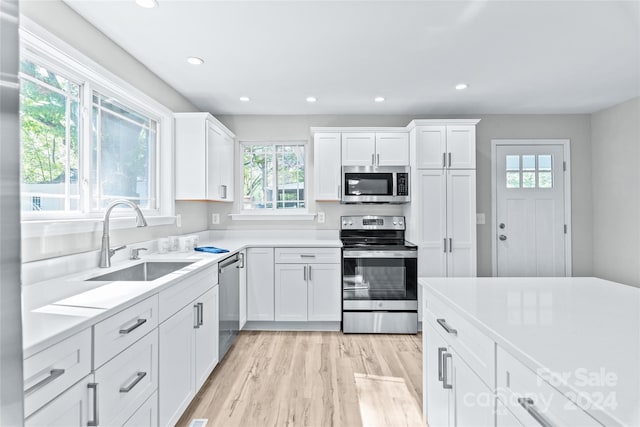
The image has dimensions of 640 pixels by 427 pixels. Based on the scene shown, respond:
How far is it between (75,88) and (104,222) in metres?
0.83

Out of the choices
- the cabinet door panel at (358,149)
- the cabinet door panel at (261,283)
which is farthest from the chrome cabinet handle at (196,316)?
the cabinet door panel at (358,149)

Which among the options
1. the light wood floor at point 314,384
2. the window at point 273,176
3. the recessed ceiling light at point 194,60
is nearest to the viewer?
the light wood floor at point 314,384

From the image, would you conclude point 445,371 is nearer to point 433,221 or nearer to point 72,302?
point 72,302

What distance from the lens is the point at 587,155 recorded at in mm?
3924

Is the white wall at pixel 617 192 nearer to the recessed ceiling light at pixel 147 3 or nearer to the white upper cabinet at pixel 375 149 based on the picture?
the white upper cabinet at pixel 375 149

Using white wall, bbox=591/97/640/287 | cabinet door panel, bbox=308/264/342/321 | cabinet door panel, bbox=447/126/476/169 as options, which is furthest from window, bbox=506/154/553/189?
cabinet door panel, bbox=308/264/342/321

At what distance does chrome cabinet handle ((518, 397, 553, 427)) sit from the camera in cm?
75

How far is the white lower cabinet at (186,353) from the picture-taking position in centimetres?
164

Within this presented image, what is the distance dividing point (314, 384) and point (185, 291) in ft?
3.72

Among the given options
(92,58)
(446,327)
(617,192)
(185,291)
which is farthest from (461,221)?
(92,58)

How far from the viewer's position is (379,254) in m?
3.25

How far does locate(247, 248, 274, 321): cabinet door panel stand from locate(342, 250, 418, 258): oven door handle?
774 mm

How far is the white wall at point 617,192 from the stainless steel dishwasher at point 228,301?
4.03m

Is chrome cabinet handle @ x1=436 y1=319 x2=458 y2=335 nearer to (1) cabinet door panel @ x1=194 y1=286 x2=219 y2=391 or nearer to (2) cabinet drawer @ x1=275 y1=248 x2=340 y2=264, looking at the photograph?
(1) cabinet door panel @ x1=194 y1=286 x2=219 y2=391
